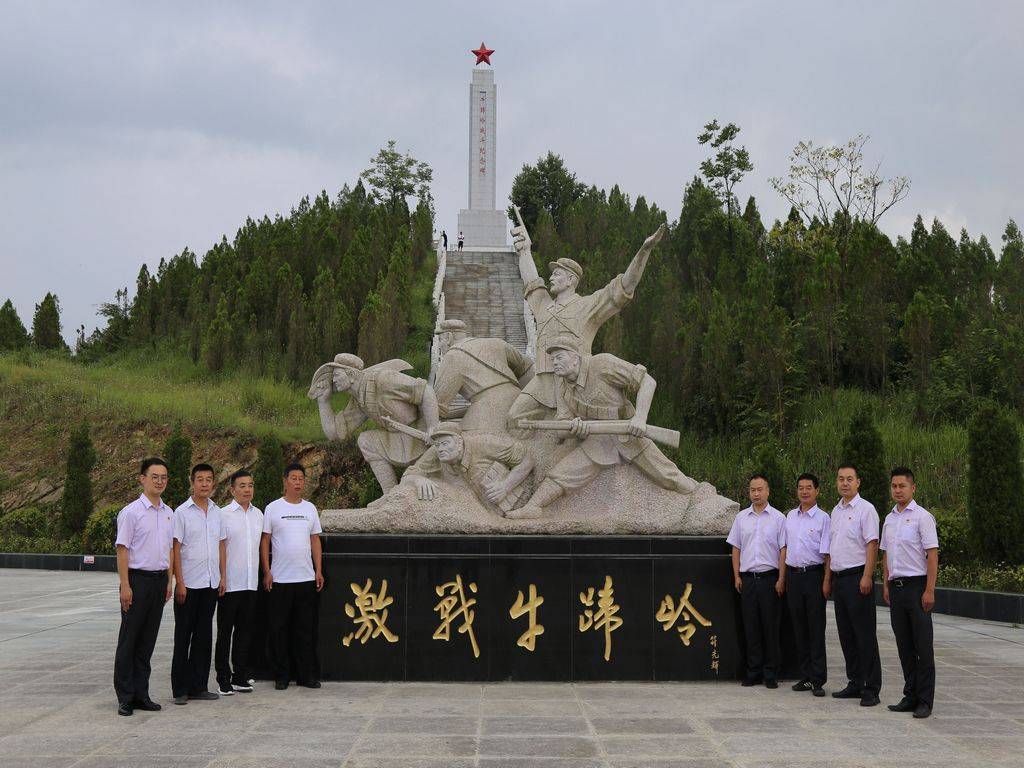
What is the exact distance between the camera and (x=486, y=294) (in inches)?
888

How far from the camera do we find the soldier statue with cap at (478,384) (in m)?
6.24

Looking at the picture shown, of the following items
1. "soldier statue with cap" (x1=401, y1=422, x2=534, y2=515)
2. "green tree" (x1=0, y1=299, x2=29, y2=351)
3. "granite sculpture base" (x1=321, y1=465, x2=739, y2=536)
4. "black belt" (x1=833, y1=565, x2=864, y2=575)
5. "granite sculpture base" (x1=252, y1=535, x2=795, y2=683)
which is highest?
"green tree" (x1=0, y1=299, x2=29, y2=351)

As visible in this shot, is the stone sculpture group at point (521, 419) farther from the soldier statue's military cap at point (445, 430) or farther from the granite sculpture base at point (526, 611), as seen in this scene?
the granite sculpture base at point (526, 611)

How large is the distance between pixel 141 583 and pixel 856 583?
3.64 m

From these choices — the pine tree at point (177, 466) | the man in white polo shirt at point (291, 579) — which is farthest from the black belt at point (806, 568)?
the pine tree at point (177, 466)

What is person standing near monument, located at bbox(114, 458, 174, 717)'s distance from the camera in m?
4.39

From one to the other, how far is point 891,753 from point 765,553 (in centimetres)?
156

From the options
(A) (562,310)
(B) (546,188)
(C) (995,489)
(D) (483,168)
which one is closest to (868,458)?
(C) (995,489)

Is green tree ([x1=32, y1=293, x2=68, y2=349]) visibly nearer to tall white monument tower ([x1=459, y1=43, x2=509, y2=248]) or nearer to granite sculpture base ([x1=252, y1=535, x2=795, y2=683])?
tall white monument tower ([x1=459, y1=43, x2=509, y2=248])

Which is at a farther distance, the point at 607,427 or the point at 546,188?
the point at 546,188

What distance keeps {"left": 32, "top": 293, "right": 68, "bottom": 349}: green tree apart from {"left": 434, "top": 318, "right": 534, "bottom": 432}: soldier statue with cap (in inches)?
823

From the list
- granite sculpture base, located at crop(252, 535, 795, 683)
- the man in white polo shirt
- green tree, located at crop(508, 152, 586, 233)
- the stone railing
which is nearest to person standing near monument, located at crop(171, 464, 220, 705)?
the man in white polo shirt

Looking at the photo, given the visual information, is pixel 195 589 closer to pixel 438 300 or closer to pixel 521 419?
pixel 521 419

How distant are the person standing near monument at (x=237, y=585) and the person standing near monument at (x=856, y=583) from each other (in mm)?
3150
